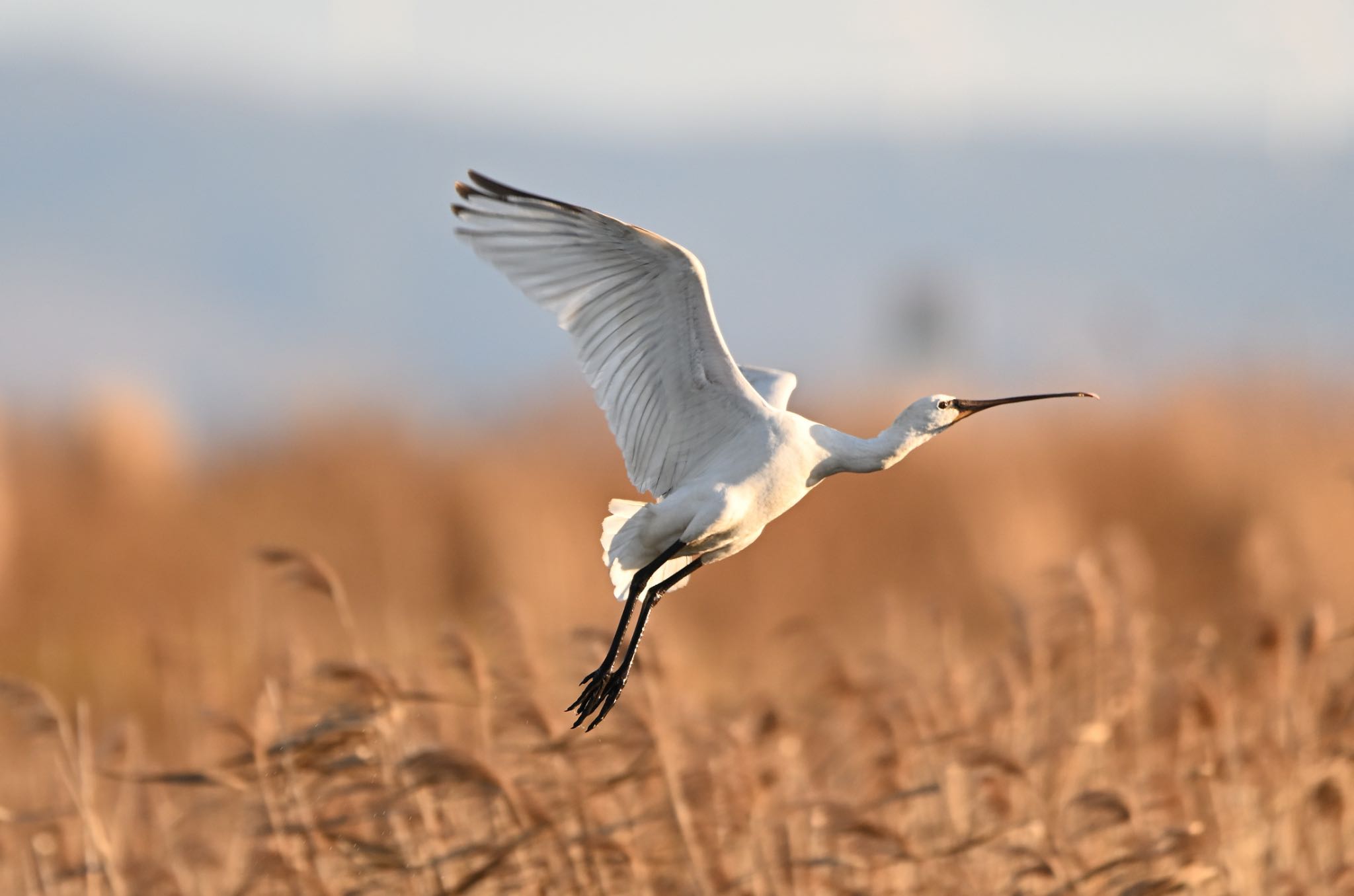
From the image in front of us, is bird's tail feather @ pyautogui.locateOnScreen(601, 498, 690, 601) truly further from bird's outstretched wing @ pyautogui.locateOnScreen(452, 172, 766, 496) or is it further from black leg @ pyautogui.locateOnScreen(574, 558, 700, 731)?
bird's outstretched wing @ pyautogui.locateOnScreen(452, 172, 766, 496)

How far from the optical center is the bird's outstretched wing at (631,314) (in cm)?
460

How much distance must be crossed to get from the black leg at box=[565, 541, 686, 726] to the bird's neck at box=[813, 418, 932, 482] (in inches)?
17.4

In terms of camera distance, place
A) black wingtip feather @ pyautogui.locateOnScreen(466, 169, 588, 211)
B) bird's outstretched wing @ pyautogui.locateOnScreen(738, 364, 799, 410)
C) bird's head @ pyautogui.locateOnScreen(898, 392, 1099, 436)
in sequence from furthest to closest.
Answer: bird's outstretched wing @ pyautogui.locateOnScreen(738, 364, 799, 410)
bird's head @ pyautogui.locateOnScreen(898, 392, 1099, 436)
black wingtip feather @ pyautogui.locateOnScreen(466, 169, 588, 211)

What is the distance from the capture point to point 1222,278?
14800 centimetres

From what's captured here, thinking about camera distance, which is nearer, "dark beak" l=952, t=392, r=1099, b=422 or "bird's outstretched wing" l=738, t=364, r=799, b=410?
"dark beak" l=952, t=392, r=1099, b=422

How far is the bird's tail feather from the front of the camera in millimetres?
4840

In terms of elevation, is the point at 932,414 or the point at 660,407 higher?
the point at 660,407

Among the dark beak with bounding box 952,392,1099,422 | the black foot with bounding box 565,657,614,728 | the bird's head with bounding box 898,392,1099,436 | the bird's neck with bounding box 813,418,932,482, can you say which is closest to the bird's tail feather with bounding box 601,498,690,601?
the black foot with bounding box 565,657,614,728

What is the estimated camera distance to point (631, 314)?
4.81m

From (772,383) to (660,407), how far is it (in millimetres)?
758

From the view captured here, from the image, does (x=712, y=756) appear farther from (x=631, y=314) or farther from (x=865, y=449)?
(x=631, y=314)

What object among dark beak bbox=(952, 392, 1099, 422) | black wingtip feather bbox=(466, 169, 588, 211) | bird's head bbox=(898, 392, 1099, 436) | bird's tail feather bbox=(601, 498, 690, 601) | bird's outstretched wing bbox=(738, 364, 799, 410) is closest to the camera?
black wingtip feather bbox=(466, 169, 588, 211)

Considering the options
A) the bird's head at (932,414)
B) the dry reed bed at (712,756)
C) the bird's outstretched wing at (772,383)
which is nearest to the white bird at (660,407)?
the bird's head at (932,414)

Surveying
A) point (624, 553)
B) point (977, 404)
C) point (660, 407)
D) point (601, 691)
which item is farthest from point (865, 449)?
point (601, 691)
